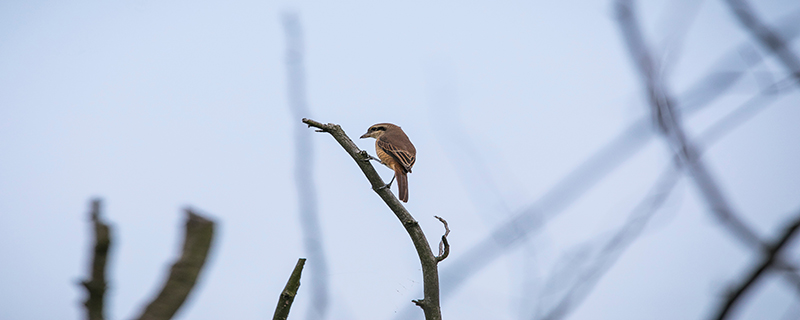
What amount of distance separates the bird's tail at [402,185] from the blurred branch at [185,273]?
4.21 meters

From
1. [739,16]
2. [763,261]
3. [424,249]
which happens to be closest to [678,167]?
[739,16]

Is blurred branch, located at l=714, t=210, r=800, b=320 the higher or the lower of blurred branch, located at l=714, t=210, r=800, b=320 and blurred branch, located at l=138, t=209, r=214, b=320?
the lower

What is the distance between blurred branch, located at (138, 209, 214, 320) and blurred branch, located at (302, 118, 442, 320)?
2.06 metres

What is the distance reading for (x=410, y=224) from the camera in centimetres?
336

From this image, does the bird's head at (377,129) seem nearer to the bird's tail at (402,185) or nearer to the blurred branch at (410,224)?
the bird's tail at (402,185)

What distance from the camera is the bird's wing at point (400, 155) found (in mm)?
5814

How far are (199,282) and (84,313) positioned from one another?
0.23 metres

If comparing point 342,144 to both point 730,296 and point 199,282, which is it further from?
point 730,296

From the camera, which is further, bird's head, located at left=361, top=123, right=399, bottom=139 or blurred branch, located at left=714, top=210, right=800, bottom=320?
bird's head, located at left=361, top=123, right=399, bottom=139

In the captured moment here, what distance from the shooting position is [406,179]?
18.8 feet

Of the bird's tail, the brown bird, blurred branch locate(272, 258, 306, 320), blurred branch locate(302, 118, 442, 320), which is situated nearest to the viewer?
blurred branch locate(272, 258, 306, 320)

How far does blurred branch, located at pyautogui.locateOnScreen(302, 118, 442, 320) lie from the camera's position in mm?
3207

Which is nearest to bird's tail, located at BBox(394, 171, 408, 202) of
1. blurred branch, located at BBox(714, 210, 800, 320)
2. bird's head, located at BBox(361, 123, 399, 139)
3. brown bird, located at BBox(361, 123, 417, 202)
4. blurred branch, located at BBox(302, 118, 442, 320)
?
brown bird, located at BBox(361, 123, 417, 202)

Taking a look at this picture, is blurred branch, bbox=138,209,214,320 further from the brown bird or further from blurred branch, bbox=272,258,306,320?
the brown bird
